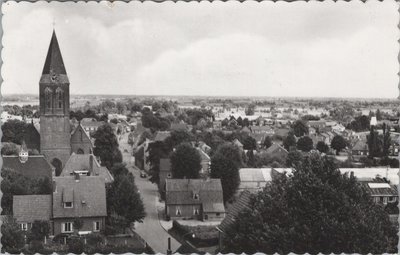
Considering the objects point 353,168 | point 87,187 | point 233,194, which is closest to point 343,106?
point 353,168

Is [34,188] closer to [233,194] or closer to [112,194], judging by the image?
[112,194]

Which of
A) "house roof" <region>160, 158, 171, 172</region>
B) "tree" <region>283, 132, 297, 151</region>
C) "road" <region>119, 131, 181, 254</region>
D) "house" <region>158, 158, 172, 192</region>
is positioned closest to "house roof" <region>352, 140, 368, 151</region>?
"tree" <region>283, 132, 297, 151</region>

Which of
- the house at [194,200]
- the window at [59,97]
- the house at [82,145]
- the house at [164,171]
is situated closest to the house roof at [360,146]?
the house at [194,200]

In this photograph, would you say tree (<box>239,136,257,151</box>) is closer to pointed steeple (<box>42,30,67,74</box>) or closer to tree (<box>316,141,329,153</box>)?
tree (<box>316,141,329,153</box>)

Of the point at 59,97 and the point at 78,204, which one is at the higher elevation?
the point at 59,97

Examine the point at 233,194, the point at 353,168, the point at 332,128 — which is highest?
the point at 332,128

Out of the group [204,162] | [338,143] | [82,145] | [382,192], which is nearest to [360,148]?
[338,143]

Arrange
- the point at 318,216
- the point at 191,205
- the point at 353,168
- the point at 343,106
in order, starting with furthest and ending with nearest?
the point at 191,205 < the point at 353,168 < the point at 343,106 < the point at 318,216

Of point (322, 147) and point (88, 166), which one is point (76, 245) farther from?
point (88, 166)
